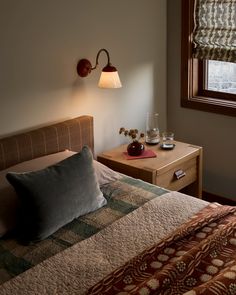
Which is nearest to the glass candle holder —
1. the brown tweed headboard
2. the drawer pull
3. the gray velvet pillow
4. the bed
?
the drawer pull

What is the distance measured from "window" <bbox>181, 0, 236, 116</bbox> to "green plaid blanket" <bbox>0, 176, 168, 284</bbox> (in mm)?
1081

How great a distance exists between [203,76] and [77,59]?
1.11m

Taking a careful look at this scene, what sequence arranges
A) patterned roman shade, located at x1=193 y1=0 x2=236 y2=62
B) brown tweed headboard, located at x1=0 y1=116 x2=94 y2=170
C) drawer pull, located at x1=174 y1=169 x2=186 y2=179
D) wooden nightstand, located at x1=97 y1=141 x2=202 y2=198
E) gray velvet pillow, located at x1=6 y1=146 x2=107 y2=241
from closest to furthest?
gray velvet pillow, located at x1=6 y1=146 x2=107 y2=241 < brown tweed headboard, located at x1=0 y1=116 x2=94 y2=170 < wooden nightstand, located at x1=97 y1=141 x2=202 y2=198 < drawer pull, located at x1=174 y1=169 x2=186 y2=179 < patterned roman shade, located at x1=193 y1=0 x2=236 y2=62

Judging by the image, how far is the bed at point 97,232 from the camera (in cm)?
193

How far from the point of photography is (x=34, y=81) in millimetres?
2992

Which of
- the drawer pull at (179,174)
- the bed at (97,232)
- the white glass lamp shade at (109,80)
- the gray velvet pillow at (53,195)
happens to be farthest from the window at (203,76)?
the gray velvet pillow at (53,195)

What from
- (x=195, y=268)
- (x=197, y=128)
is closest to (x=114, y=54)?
(x=197, y=128)

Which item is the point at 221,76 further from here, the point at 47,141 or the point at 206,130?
the point at 47,141

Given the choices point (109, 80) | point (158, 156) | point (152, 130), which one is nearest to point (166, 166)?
point (158, 156)

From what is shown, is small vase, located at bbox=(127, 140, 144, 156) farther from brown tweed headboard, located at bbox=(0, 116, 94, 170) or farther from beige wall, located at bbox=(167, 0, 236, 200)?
beige wall, located at bbox=(167, 0, 236, 200)

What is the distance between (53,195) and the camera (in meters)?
2.39

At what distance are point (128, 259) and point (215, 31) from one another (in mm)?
2029

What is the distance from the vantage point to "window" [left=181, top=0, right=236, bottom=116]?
11.8 feet

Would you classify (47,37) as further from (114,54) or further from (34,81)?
(114,54)
